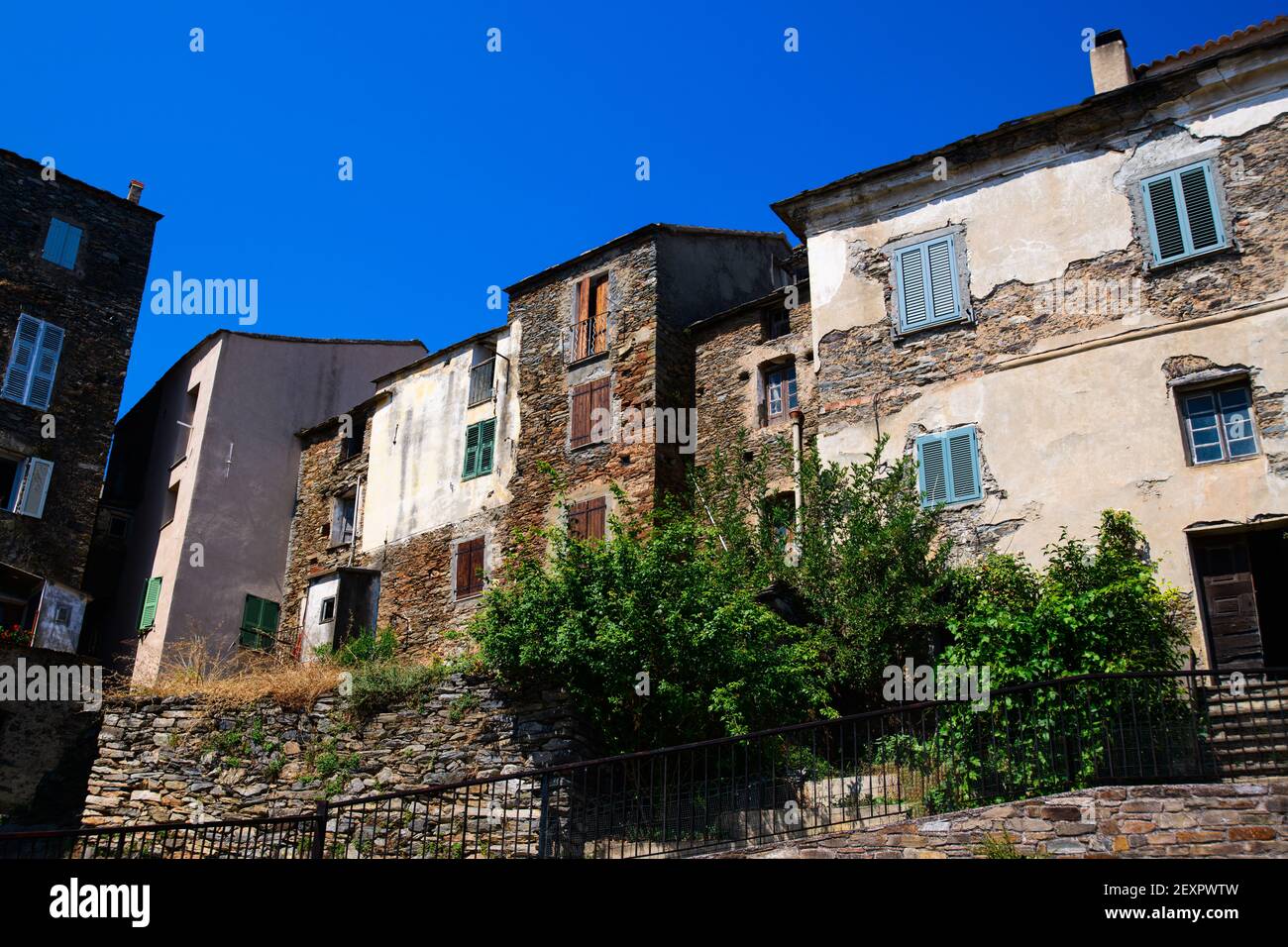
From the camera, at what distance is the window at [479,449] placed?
23906 mm

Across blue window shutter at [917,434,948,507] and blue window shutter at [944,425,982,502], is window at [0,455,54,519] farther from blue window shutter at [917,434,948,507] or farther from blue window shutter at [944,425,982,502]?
blue window shutter at [944,425,982,502]

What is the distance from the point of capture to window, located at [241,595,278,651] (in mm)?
25391

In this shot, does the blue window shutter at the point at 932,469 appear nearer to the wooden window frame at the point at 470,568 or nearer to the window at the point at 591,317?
the window at the point at 591,317

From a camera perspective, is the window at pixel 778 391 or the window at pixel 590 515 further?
the window at pixel 590 515

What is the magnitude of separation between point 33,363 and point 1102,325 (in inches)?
877

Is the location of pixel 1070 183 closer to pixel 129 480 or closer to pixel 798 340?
pixel 798 340

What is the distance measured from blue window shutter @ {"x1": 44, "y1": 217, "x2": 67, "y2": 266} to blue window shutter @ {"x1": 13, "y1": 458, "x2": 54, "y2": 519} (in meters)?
5.04

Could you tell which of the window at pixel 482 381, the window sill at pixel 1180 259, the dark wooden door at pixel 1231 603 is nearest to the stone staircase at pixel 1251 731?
the dark wooden door at pixel 1231 603

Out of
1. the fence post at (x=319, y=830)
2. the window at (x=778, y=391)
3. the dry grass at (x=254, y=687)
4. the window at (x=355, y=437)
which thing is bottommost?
the fence post at (x=319, y=830)

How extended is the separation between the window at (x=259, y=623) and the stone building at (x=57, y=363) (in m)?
3.41

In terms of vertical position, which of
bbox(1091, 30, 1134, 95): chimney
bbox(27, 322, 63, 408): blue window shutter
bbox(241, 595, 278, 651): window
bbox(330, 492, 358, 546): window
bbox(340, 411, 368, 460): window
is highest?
bbox(1091, 30, 1134, 95): chimney

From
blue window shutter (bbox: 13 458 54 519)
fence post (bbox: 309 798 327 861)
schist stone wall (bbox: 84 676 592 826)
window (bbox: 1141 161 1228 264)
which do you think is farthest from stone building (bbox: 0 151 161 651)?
window (bbox: 1141 161 1228 264)
